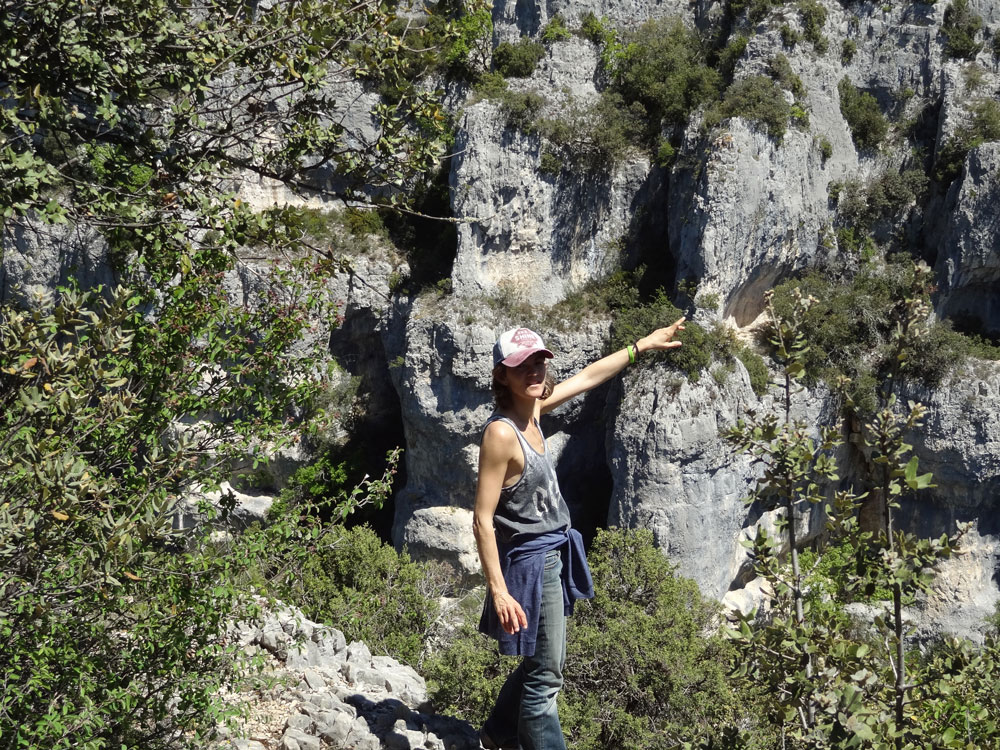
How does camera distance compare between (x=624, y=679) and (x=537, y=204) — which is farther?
(x=537, y=204)

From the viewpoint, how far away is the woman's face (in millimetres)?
3688

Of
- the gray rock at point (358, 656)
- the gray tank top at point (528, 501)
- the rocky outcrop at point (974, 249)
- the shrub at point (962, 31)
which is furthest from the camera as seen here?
the shrub at point (962, 31)

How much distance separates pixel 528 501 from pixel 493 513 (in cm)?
19

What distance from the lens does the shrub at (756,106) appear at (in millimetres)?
18312

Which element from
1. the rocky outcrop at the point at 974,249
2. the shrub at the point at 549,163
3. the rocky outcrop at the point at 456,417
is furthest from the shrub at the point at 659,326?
the rocky outcrop at the point at 974,249

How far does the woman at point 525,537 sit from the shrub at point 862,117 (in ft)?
61.1

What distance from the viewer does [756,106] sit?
18328 millimetres

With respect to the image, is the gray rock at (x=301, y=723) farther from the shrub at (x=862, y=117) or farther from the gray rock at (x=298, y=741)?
the shrub at (x=862, y=117)

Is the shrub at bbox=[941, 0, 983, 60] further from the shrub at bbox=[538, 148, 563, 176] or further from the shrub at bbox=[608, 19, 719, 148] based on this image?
the shrub at bbox=[538, 148, 563, 176]

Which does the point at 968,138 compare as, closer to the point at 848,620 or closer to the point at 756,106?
the point at 756,106

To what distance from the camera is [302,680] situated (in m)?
5.51

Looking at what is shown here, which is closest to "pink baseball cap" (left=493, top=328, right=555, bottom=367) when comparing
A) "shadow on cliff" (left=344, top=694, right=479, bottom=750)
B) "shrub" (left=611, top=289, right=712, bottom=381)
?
"shadow on cliff" (left=344, top=694, right=479, bottom=750)

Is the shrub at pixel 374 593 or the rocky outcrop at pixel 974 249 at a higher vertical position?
the rocky outcrop at pixel 974 249

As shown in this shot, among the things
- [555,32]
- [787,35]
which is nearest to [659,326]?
[787,35]
